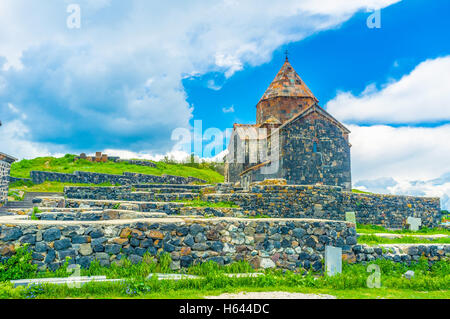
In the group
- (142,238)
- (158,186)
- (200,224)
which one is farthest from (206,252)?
(158,186)

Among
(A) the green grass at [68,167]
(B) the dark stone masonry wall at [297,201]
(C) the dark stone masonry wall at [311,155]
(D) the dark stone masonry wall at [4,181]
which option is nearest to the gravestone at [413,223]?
(B) the dark stone masonry wall at [297,201]

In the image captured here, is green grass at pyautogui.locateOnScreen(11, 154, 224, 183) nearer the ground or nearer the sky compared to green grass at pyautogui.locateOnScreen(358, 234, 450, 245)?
nearer the sky

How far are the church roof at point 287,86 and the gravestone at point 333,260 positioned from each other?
18.5 metres

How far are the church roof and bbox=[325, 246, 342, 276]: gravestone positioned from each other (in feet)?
60.5

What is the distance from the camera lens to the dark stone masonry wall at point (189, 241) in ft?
15.8

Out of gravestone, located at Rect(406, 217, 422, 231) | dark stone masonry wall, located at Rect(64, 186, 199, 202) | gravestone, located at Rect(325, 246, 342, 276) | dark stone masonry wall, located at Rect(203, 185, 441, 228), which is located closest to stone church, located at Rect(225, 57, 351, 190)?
dark stone masonry wall, located at Rect(203, 185, 441, 228)

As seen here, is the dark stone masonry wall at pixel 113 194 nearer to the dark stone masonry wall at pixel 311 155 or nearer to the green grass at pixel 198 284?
the dark stone masonry wall at pixel 311 155

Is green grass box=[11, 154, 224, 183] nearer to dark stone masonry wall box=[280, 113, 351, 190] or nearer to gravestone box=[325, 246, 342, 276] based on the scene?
dark stone masonry wall box=[280, 113, 351, 190]

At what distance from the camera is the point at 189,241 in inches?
217

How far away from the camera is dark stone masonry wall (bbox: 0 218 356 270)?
4.81 m

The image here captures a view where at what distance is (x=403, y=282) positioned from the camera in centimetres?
586

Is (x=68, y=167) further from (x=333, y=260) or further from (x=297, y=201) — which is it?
(x=333, y=260)
